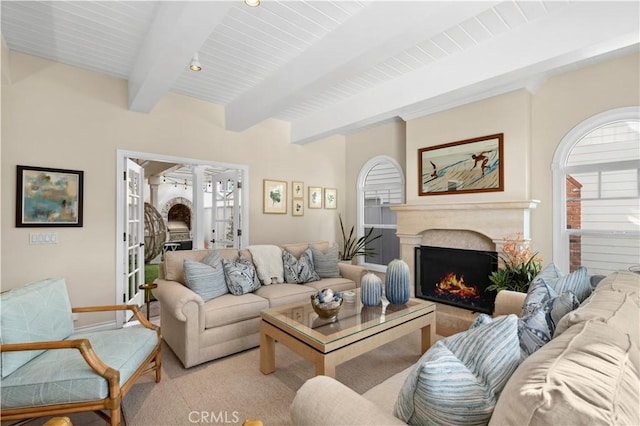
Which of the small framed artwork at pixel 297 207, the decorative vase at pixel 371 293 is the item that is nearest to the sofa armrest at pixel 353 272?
the decorative vase at pixel 371 293

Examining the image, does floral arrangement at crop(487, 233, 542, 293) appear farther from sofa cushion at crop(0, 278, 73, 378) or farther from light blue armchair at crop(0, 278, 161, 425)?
sofa cushion at crop(0, 278, 73, 378)

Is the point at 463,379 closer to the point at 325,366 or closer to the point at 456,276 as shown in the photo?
the point at 325,366

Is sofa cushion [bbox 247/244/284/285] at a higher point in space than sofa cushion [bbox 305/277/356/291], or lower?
higher

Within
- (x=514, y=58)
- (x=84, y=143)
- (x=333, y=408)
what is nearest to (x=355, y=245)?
(x=514, y=58)

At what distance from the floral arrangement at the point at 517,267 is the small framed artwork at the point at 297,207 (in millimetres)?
2915

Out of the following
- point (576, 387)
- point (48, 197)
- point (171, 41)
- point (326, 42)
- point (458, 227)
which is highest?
point (326, 42)

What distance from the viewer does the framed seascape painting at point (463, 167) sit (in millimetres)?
3426

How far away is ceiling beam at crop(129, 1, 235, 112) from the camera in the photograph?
77.3 inches

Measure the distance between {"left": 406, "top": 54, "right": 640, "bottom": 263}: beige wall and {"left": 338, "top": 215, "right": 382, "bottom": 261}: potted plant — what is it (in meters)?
1.91

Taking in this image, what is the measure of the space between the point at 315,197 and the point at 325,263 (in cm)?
172

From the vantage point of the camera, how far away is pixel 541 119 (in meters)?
3.28

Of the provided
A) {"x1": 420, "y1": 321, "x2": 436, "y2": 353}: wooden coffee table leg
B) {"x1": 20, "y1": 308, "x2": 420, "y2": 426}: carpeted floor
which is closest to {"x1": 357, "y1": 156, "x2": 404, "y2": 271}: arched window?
A: {"x1": 420, "y1": 321, "x2": 436, "y2": 353}: wooden coffee table leg

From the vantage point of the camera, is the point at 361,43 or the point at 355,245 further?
the point at 355,245
